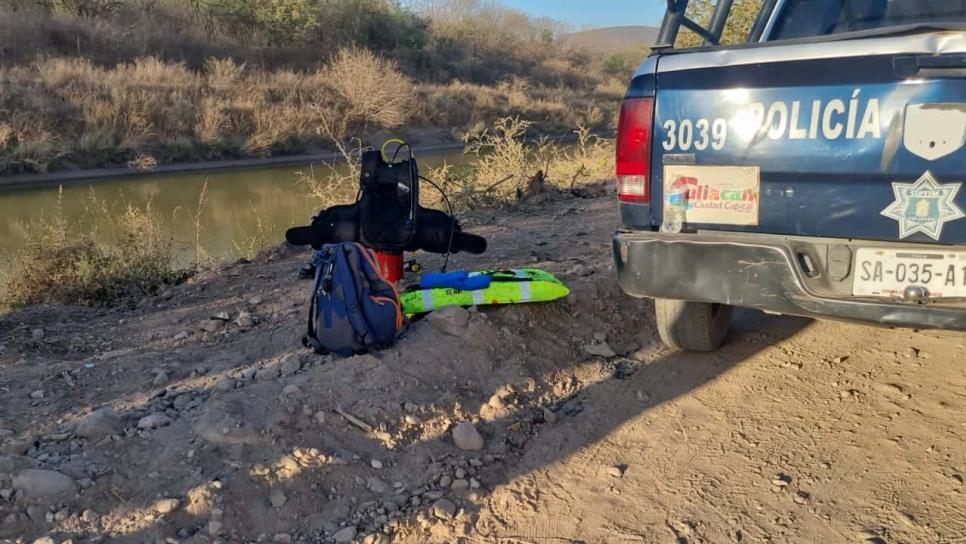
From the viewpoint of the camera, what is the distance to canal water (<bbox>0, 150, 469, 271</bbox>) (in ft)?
35.0

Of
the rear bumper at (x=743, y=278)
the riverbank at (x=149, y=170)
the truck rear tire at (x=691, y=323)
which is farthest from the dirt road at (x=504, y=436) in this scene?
the riverbank at (x=149, y=170)

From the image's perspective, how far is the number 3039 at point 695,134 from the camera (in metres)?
2.88

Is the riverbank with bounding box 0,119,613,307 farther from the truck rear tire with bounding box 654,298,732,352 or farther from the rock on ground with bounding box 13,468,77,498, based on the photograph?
the rock on ground with bounding box 13,468,77,498

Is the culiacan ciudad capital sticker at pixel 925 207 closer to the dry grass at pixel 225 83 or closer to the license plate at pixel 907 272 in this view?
the license plate at pixel 907 272

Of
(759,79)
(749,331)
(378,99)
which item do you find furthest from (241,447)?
(378,99)

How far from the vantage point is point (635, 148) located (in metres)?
3.07

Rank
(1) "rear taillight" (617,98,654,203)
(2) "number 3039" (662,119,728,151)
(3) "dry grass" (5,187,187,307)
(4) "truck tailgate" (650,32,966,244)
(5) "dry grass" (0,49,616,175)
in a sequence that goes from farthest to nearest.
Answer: (5) "dry grass" (0,49,616,175), (3) "dry grass" (5,187,187,307), (1) "rear taillight" (617,98,654,203), (2) "number 3039" (662,119,728,151), (4) "truck tailgate" (650,32,966,244)

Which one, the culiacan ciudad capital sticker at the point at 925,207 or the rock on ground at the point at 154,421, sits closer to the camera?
the culiacan ciudad capital sticker at the point at 925,207

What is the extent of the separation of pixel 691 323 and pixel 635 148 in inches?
45.4

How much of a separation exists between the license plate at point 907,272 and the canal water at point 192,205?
767 cm

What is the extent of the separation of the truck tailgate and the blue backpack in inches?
57.3

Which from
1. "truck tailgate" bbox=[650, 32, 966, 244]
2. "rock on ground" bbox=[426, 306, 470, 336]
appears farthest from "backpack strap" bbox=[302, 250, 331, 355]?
"truck tailgate" bbox=[650, 32, 966, 244]

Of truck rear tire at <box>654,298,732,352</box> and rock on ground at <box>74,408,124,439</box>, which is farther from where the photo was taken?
truck rear tire at <box>654,298,732,352</box>

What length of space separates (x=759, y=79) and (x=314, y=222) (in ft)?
9.02
